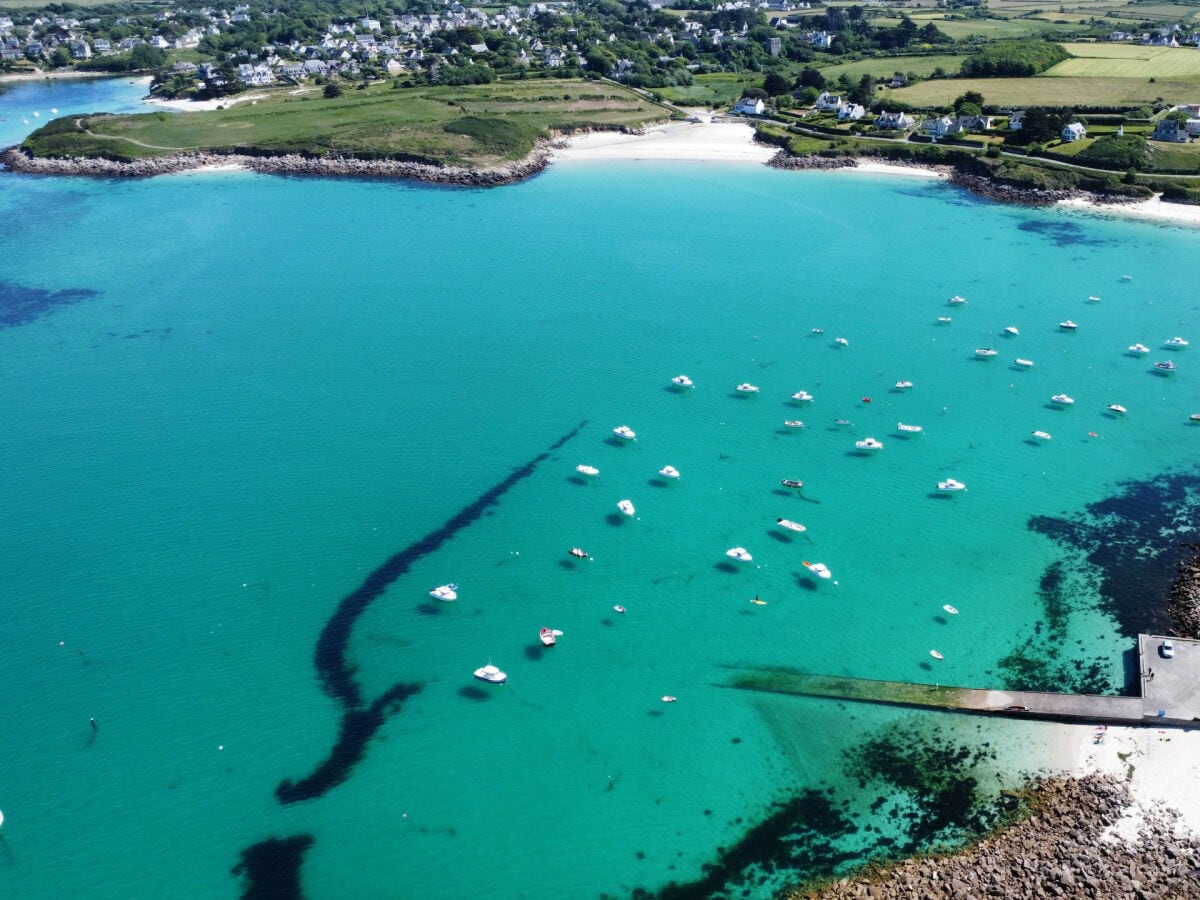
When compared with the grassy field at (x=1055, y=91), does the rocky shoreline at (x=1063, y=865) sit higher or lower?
lower

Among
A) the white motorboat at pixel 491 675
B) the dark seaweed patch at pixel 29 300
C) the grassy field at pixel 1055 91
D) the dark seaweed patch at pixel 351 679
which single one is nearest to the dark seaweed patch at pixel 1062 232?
the grassy field at pixel 1055 91

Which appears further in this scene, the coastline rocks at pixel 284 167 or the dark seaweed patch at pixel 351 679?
the coastline rocks at pixel 284 167

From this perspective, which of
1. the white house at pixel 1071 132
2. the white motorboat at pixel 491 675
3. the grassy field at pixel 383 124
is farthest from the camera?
the grassy field at pixel 383 124

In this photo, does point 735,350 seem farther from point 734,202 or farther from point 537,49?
point 537,49

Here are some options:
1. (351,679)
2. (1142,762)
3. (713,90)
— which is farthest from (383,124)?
(1142,762)

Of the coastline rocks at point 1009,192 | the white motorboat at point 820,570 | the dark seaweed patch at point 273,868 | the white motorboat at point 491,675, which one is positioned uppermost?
the coastline rocks at point 1009,192

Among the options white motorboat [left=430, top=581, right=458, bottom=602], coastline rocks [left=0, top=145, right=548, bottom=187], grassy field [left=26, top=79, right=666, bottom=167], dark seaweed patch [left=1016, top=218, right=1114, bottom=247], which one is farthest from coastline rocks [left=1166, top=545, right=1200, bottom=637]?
grassy field [left=26, top=79, right=666, bottom=167]

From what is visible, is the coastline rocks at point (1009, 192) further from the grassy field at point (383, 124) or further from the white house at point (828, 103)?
the grassy field at point (383, 124)
